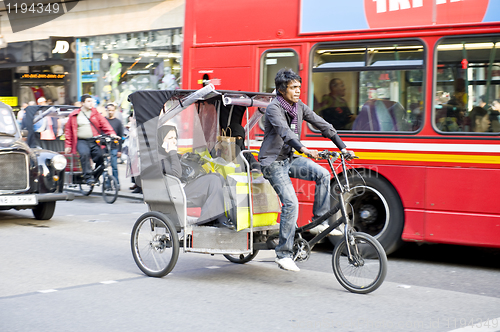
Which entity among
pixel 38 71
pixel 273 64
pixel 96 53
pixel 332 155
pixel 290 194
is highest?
pixel 96 53

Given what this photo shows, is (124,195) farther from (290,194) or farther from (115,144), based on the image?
(290,194)

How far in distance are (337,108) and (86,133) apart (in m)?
6.86

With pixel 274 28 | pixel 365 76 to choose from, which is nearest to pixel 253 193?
pixel 365 76

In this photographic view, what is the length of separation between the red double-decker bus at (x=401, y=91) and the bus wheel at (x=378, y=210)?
0.01m

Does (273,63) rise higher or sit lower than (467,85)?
higher

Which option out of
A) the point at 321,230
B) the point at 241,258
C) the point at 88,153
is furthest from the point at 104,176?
the point at 321,230

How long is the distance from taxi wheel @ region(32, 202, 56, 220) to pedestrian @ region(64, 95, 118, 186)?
9.11 ft

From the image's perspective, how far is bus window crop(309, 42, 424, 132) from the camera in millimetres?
7172

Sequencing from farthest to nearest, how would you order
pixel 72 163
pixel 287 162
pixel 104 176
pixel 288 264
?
1. pixel 72 163
2. pixel 104 176
3. pixel 287 162
4. pixel 288 264

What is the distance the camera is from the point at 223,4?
28.1 ft

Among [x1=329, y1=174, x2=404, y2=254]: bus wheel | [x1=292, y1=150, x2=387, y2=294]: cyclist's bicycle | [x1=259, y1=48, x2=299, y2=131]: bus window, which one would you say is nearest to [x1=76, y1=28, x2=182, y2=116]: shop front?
[x1=259, y1=48, x2=299, y2=131]: bus window

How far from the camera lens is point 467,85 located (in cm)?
681

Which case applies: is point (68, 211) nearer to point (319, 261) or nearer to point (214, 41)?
point (214, 41)

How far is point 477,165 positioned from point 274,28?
306 cm
